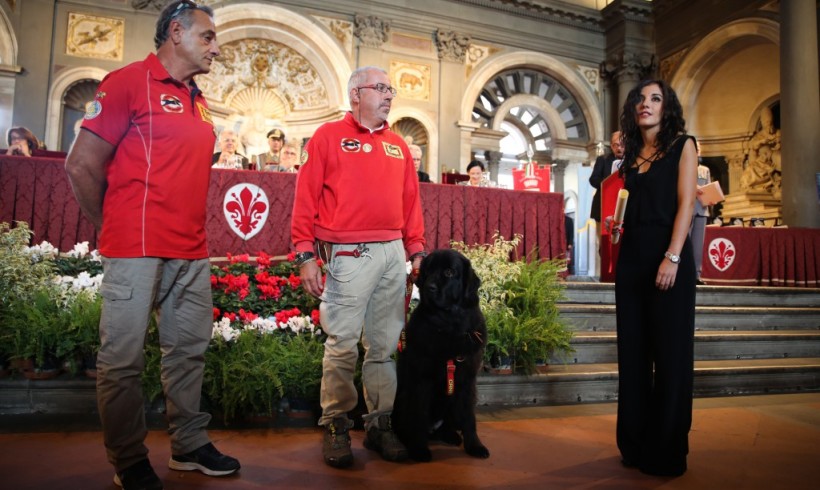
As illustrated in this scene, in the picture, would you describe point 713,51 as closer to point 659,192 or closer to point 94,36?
point 659,192

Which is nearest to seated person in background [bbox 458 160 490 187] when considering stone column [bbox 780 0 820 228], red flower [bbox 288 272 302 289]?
red flower [bbox 288 272 302 289]

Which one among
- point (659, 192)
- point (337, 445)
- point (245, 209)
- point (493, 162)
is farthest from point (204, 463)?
point (493, 162)

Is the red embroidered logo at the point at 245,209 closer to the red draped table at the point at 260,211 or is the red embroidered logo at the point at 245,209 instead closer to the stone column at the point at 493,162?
the red draped table at the point at 260,211

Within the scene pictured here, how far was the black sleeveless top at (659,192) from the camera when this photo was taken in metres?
2.45

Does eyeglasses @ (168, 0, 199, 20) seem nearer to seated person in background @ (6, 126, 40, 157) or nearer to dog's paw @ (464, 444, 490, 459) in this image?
dog's paw @ (464, 444, 490, 459)

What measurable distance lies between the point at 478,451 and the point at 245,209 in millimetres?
3623

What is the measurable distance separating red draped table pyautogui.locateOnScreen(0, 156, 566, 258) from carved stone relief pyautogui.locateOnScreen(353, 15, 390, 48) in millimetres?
7570

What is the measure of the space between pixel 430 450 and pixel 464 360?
0.53 metres

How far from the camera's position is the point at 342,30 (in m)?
12.0

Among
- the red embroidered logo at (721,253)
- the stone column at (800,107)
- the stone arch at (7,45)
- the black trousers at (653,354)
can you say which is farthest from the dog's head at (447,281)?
the stone arch at (7,45)

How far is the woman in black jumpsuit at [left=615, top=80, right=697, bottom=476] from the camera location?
2.38m

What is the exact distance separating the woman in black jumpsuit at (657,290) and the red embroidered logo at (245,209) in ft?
12.3

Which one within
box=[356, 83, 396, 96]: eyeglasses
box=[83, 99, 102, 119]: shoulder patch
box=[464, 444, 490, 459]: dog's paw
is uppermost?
box=[356, 83, 396, 96]: eyeglasses

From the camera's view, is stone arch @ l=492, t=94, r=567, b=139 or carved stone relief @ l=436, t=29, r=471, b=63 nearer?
carved stone relief @ l=436, t=29, r=471, b=63
